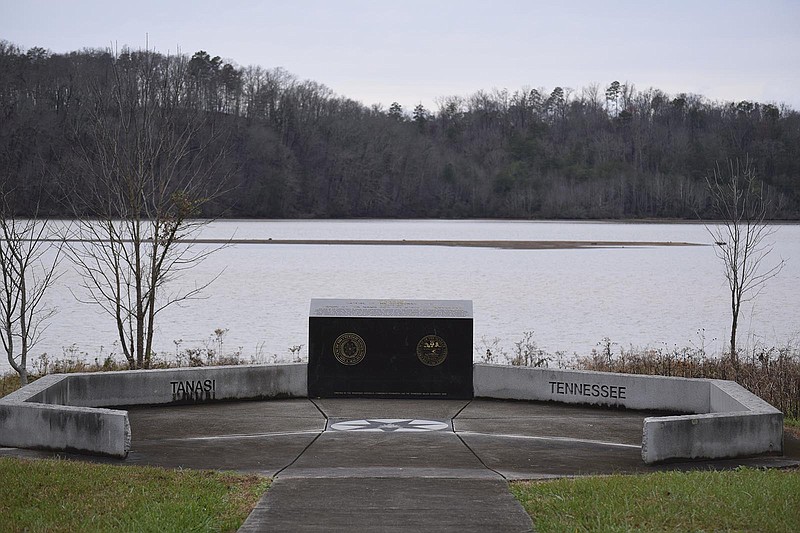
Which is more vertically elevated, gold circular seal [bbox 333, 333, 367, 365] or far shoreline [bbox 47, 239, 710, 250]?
far shoreline [bbox 47, 239, 710, 250]

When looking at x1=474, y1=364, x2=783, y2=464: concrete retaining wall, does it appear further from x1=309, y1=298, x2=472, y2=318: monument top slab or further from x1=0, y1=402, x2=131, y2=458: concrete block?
x1=0, y1=402, x2=131, y2=458: concrete block

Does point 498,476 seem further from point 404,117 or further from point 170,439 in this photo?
point 404,117

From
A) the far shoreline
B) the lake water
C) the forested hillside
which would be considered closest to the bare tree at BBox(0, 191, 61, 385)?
the lake water

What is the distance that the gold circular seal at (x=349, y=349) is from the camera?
13406mm

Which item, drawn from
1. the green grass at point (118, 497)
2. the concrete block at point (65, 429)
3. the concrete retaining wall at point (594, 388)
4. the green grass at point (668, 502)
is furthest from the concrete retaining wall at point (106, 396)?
the green grass at point (668, 502)

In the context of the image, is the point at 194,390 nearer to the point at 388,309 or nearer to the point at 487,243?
the point at 388,309

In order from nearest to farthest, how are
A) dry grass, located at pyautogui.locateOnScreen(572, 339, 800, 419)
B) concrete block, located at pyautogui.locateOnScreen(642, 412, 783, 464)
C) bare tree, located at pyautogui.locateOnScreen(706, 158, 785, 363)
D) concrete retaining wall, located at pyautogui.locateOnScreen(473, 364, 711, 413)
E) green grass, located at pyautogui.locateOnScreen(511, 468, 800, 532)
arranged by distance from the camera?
green grass, located at pyautogui.locateOnScreen(511, 468, 800, 532) → concrete block, located at pyautogui.locateOnScreen(642, 412, 783, 464) → concrete retaining wall, located at pyautogui.locateOnScreen(473, 364, 711, 413) → dry grass, located at pyautogui.locateOnScreen(572, 339, 800, 419) → bare tree, located at pyautogui.locateOnScreen(706, 158, 785, 363)

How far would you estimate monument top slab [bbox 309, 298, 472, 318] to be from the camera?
13.5m

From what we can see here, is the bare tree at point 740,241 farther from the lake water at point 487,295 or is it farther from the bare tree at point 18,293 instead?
the bare tree at point 18,293

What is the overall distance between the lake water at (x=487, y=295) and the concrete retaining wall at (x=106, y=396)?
8995mm

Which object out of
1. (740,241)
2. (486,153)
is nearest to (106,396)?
(740,241)

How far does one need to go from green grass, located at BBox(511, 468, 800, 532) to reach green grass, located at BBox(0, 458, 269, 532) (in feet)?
7.53

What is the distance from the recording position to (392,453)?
992 centimetres

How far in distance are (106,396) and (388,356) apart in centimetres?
364
